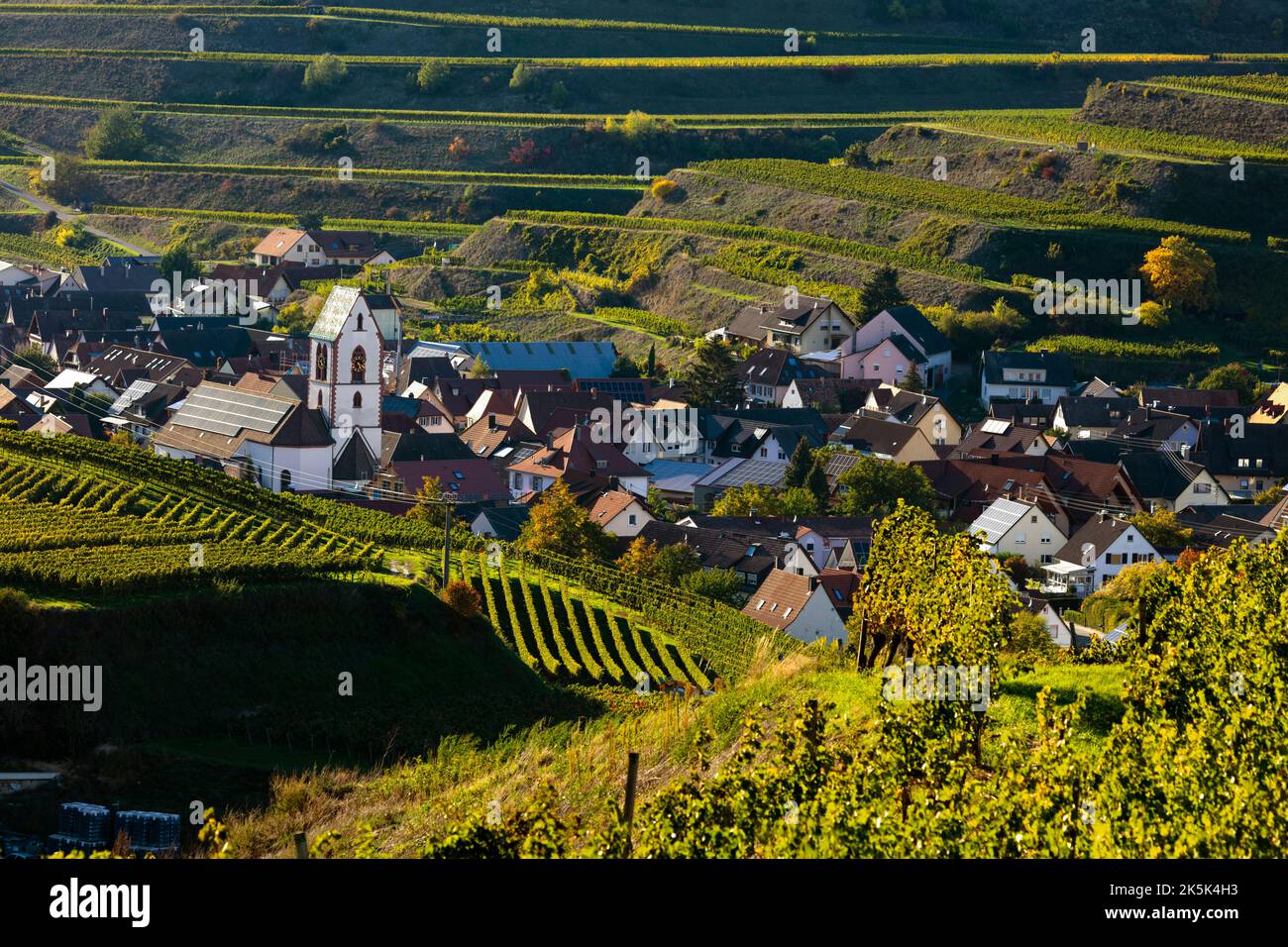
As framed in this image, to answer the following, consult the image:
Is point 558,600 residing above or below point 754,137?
below

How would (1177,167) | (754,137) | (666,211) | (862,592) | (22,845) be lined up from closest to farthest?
(22,845) < (862,592) < (1177,167) < (666,211) < (754,137)

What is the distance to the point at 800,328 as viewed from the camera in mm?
89625

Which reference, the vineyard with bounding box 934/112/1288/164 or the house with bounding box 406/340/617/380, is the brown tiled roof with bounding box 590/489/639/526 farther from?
the vineyard with bounding box 934/112/1288/164

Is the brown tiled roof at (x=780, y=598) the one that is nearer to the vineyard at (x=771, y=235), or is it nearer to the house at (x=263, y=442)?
the house at (x=263, y=442)

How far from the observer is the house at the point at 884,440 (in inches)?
2835

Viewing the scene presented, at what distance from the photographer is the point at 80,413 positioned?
69750 millimetres

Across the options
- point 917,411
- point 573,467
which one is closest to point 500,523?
point 573,467

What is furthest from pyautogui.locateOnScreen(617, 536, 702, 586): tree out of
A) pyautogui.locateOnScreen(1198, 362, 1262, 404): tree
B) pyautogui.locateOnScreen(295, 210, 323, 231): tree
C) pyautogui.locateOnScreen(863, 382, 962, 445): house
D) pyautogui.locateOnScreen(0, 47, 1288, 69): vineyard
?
pyautogui.locateOnScreen(0, 47, 1288, 69): vineyard

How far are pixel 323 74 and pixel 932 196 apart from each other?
52.4m

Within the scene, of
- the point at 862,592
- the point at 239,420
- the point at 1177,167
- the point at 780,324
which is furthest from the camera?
the point at 1177,167

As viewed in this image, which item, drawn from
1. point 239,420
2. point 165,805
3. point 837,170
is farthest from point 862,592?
point 837,170

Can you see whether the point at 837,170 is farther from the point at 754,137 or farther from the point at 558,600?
the point at 558,600

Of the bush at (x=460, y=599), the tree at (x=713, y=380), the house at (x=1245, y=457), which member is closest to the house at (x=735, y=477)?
the tree at (x=713, y=380)

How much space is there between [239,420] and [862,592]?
40.8 meters
